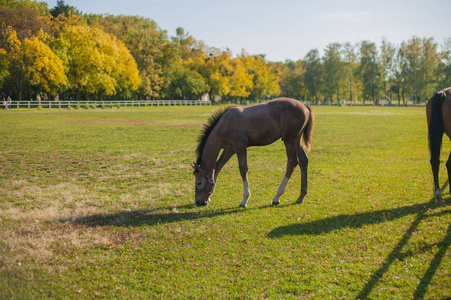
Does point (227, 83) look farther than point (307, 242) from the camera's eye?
Yes

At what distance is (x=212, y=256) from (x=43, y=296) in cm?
229

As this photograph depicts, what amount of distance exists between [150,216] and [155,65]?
243ft

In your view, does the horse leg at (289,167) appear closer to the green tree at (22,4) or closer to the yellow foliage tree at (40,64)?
the yellow foliage tree at (40,64)

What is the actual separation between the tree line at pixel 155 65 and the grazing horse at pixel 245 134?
1880 inches

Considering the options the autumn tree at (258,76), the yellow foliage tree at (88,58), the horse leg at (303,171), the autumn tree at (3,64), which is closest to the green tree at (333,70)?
the autumn tree at (258,76)

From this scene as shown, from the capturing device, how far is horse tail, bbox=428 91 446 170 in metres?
7.49

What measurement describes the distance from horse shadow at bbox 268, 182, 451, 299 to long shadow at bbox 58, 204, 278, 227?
1470 millimetres

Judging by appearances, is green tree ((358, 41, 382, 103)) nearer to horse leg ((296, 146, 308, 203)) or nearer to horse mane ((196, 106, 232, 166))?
horse leg ((296, 146, 308, 203))

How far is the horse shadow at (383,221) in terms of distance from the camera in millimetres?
4363

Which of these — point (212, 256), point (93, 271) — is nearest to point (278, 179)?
point (212, 256)

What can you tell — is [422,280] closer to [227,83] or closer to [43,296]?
[43,296]

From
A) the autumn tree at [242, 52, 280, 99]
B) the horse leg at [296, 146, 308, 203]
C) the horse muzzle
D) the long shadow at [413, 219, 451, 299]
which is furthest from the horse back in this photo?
the autumn tree at [242, 52, 280, 99]

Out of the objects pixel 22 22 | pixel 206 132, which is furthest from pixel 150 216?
pixel 22 22

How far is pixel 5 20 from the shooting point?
5012 cm
